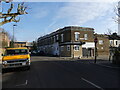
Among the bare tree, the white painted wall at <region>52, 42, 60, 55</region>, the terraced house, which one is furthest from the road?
the white painted wall at <region>52, 42, 60, 55</region>

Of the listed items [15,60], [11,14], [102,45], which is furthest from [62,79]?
[102,45]

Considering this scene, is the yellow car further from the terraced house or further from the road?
the terraced house

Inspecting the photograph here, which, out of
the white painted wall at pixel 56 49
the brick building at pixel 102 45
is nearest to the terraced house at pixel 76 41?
the white painted wall at pixel 56 49

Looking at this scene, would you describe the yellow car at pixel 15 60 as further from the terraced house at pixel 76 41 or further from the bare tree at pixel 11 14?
the terraced house at pixel 76 41

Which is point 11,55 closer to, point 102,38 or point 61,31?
point 61,31

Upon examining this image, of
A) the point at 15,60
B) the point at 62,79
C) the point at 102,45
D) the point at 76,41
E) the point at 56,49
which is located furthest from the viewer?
the point at 56,49

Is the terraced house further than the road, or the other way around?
the terraced house

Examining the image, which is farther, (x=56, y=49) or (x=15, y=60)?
(x=56, y=49)

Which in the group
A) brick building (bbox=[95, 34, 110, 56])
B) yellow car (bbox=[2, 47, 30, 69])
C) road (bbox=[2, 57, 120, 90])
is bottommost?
road (bbox=[2, 57, 120, 90])

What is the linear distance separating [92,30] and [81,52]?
7.80m

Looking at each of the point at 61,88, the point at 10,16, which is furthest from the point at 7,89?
the point at 10,16

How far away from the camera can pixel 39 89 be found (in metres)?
6.94

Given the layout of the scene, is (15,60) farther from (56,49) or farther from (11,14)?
(56,49)

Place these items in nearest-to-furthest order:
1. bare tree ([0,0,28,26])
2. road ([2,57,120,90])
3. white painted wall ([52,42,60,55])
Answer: road ([2,57,120,90]) → bare tree ([0,0,28,26]) → white painted wall ([52,42,60,55])
